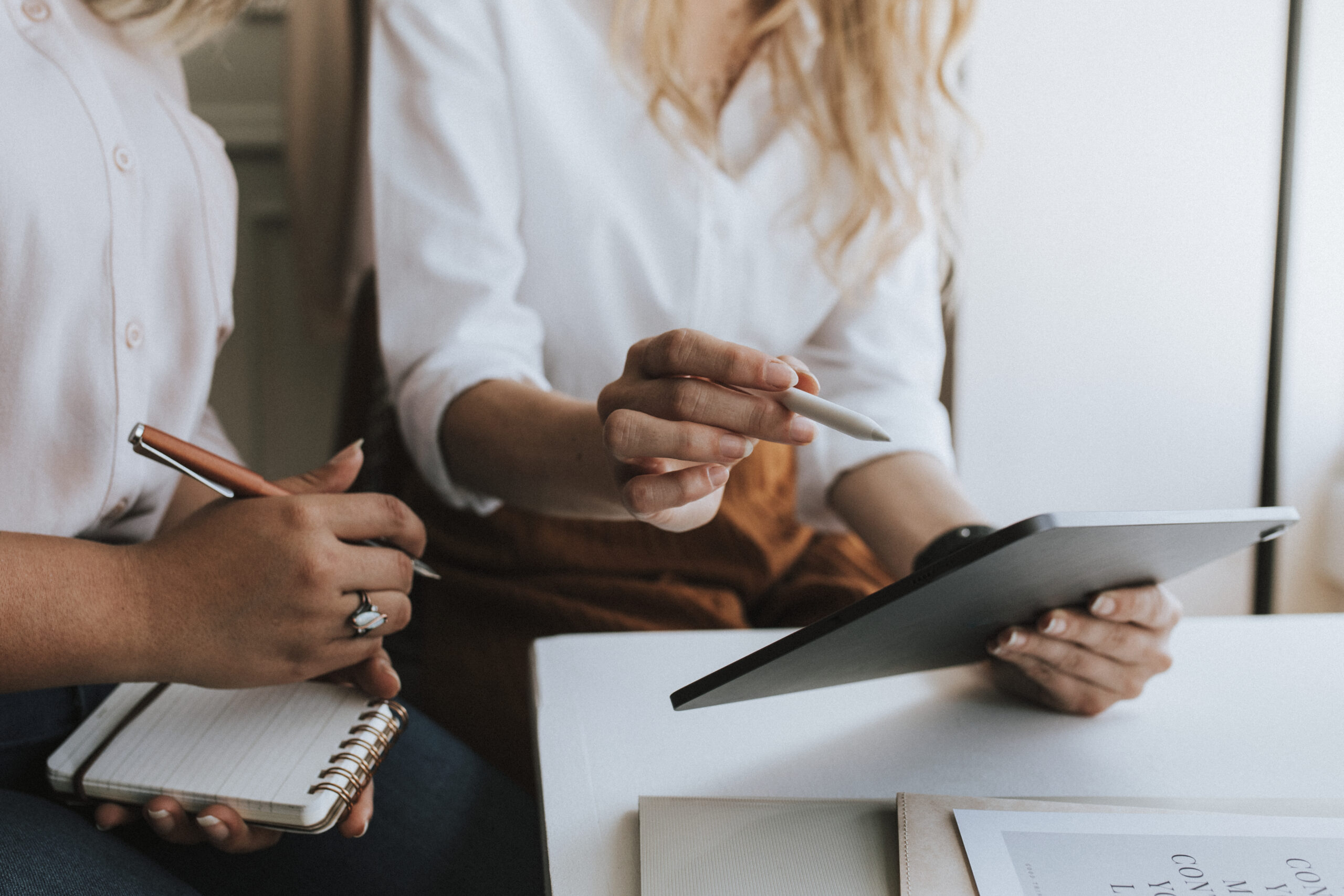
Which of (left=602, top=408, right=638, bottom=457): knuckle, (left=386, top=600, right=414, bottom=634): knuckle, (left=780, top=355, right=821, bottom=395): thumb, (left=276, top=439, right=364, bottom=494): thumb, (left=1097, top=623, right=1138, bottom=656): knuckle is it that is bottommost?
(left=1097, top=623, right=1138, bottom=656): knuckle

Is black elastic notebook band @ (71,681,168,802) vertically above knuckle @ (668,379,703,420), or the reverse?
knuckle @ (668,379,703,420)

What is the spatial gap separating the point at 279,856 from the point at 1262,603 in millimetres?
1222

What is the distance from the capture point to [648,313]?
84cm

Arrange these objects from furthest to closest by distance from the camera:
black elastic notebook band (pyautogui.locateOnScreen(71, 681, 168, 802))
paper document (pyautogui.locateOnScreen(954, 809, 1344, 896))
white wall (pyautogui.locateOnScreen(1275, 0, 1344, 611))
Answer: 1. white wall (pyautogui.locateOnScreen(1275, 0, 1344, 611))
2. black elastic notebook band (pyautogui.locateOnScreen(71, 681, 168, 802))
3. paper document (pyautogui.locateOnScreen(954, 809, 1344, 896))

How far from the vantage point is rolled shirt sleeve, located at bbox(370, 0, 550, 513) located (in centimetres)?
73

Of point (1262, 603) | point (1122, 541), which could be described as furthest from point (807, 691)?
point (1262, 603)

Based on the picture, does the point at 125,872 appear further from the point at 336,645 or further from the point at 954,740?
the point at 954,740

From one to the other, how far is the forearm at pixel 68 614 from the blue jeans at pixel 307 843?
6cm

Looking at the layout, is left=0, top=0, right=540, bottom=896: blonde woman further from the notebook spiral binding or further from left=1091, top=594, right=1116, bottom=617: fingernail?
left=1091, top=594, right=1116, bottom=617: fingernail

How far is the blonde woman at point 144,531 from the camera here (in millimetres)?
420

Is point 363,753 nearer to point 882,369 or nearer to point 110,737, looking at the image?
point 110,737

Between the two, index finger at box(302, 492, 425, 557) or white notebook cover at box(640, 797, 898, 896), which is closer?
white notebook cover at box(640, 797, 898, 896)

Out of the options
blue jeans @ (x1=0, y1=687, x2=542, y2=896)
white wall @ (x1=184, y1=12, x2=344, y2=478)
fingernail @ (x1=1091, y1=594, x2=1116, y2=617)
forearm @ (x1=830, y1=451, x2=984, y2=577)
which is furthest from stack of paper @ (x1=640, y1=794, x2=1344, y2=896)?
white wall @ (x1=184, y1=12, x2=344, y2=478)

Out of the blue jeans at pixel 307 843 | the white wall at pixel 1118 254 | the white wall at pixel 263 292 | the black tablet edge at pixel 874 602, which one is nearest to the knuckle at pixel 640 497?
the black tablet edge at pixel 874 602
